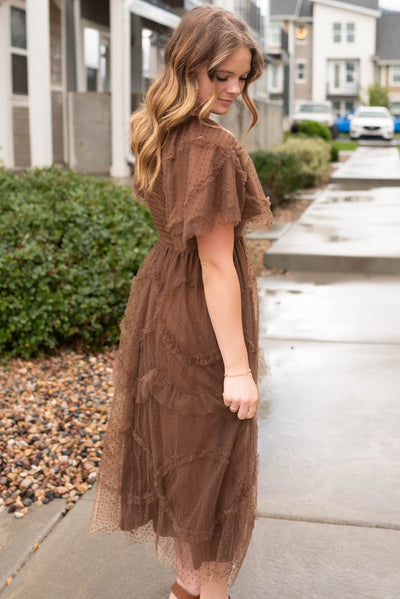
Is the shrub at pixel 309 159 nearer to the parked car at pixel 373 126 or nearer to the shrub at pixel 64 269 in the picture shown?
the shrub at pixel 64 269

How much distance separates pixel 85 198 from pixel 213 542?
4.06 meters

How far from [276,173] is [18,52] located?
14.6ft

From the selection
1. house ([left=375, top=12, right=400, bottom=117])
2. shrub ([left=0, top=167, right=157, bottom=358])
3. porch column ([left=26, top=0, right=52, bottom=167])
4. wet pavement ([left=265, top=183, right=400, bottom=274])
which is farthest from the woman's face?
house ([left=375, top=12, right=400, bottom=117])

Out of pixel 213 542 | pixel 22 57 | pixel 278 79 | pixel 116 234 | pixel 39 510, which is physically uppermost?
pixel 278 79

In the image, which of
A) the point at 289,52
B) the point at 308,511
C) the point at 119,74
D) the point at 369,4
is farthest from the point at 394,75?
the point at 308,511

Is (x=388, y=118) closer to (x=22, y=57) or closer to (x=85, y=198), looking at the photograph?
(x=22, y=57)

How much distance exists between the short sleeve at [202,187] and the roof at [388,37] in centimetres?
5718

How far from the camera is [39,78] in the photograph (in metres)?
9.91

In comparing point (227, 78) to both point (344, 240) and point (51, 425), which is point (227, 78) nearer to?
point (51, 425)

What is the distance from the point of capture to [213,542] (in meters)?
2.27

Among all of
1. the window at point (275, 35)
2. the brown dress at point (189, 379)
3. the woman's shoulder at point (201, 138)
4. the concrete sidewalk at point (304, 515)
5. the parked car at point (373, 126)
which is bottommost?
the concrete sidewalk at point (304, 515)

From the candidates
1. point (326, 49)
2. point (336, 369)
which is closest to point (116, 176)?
point (336, 369)

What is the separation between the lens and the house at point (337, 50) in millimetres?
53531

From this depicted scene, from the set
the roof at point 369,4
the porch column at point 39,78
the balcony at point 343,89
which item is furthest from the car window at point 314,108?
the porch column at point 39,78
